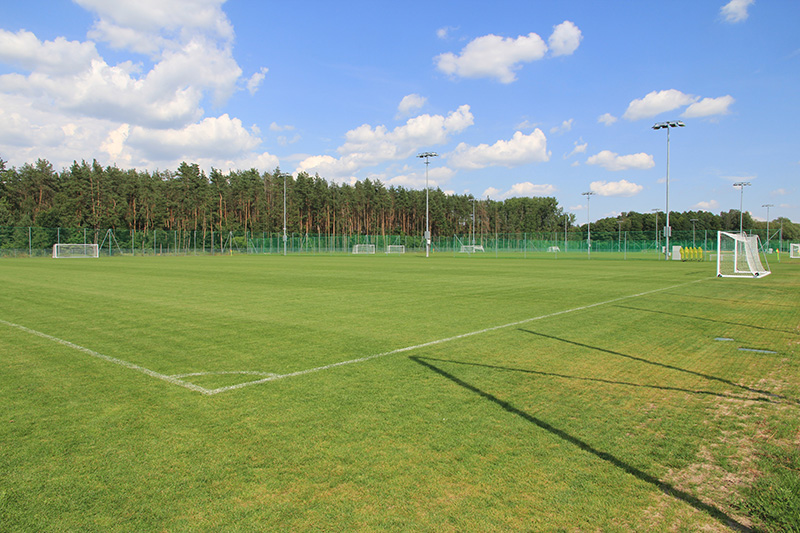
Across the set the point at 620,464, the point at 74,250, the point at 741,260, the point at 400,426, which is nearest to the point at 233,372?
the point at 400,426

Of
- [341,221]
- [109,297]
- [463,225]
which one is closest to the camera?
[109,297]

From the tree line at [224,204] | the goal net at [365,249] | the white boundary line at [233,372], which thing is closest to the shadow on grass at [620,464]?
the white boundary line at [233,372]

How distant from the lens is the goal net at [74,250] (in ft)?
162

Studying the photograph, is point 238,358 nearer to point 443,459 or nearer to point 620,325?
point 443,459

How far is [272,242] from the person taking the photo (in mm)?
70688

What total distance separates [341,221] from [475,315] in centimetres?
9377

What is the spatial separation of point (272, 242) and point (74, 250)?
83.2ft

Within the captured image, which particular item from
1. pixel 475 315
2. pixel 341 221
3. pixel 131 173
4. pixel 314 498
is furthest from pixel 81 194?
pixel 314 498

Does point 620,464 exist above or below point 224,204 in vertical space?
below

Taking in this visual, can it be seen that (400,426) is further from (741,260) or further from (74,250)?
(74,250)

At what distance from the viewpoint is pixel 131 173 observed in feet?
256

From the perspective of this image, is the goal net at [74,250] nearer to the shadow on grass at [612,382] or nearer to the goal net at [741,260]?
the shadow on grass at [612,382]

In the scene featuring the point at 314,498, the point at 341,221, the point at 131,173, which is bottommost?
A: the point at 314,498

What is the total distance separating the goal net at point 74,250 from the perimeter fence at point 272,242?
7.46 feet
